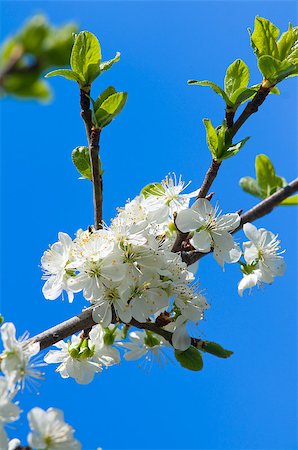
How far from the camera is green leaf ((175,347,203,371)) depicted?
1855 millimetres

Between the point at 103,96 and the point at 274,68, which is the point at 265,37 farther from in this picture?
the point at 103,96

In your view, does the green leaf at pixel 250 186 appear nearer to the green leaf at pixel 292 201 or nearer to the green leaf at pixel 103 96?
the green leaf at pixel 292 201

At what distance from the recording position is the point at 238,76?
6.49 ft

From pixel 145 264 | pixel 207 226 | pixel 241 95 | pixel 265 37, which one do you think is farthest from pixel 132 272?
pixel 265 37

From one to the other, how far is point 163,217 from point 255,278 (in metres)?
0.37

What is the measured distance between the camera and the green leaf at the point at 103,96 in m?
1.93

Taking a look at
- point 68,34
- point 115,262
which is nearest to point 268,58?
point 115,262

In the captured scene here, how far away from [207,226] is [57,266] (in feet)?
1.64

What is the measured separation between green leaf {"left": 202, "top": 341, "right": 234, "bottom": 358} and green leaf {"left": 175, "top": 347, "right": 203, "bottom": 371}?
3 centimetres

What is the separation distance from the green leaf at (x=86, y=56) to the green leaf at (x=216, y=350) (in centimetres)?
88

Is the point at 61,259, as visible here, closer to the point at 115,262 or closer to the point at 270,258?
the point at 115,262

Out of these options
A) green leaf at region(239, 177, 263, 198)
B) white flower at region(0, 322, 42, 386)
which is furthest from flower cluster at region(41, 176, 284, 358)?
white flower at region(0, 322, 42, 386)

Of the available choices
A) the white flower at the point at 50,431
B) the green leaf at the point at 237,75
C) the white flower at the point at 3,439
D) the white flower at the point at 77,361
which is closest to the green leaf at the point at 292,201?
the green leaf at the point at 237,75

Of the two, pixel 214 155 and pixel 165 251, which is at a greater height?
pixel 214 155
